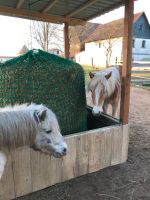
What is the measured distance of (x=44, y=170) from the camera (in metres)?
2.36

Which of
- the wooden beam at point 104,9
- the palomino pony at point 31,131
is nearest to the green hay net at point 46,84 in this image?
the palomino pony at point 31,131

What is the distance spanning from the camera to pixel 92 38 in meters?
29.3

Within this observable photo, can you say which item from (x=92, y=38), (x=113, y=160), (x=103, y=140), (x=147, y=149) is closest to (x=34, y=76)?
(x=103, y=140)

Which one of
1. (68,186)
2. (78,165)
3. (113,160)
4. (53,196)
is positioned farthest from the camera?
(113,160)

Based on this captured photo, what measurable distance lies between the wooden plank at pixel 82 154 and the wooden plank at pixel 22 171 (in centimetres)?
62

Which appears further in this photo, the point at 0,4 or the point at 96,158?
the point at 0,4

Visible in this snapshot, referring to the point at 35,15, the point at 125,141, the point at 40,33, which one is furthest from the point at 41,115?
the point at 40,33

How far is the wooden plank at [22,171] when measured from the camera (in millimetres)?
2154

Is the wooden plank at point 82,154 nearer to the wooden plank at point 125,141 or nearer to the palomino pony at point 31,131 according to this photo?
the wooden plank at point 125,141

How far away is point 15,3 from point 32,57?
5.05 ft

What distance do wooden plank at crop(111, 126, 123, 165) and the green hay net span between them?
22.7 inches

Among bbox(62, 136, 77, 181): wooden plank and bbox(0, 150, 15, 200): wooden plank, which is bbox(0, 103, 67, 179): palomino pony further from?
bbox(62, 136, 77, 181): wooden plank

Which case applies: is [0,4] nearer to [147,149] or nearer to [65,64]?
[65,64]

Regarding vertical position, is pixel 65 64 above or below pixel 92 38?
below
